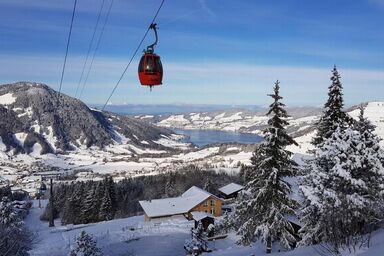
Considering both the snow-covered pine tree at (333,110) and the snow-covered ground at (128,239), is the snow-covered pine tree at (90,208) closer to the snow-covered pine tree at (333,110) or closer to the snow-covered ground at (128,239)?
the snow-covered ground at (128,239)

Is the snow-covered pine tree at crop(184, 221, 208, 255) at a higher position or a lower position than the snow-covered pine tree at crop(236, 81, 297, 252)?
lower

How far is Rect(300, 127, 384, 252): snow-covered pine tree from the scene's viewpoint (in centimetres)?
1338

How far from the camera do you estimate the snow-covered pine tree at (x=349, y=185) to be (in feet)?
43.9

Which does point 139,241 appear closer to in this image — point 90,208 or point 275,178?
point 275,178

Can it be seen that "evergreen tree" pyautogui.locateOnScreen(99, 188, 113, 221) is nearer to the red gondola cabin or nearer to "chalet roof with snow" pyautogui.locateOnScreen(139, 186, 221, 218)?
"chalet roof with snow" pyautogui.locateOnScreen(139, 186, 221, 218)

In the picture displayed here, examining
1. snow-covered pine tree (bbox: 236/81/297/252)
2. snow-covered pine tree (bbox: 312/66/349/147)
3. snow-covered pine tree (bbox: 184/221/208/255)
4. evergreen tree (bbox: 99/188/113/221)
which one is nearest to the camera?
snow-covered pine tree (bbox: 236/81/297/252)

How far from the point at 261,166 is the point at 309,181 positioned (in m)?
4.20

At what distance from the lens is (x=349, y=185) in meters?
14.7

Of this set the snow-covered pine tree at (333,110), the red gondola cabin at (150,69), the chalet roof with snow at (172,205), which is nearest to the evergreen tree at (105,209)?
the chalet roof with snow at (172,205)

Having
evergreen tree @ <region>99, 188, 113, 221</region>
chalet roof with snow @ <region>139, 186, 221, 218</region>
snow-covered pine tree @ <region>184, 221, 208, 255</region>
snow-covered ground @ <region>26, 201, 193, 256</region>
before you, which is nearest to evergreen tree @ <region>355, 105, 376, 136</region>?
snow-covered pine tree @ <region>184, 221, 208, 255</region>

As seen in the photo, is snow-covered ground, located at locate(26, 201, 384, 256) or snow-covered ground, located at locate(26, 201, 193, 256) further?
snow-covered ground, located at locate(26, 201, 193, 256)

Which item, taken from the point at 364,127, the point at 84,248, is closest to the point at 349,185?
the point at 364,127

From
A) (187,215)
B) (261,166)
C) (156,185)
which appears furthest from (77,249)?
(156,185)

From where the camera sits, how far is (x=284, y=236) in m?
20.9
